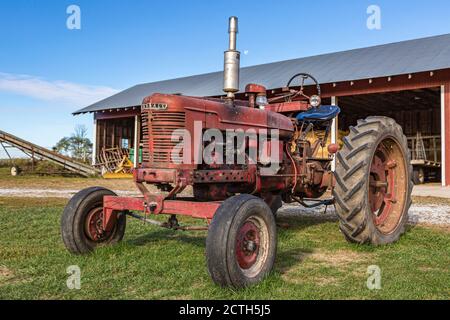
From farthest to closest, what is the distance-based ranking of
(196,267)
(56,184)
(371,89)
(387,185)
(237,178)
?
(56,184), (371,89), (387,185), (237,178), (196,267)

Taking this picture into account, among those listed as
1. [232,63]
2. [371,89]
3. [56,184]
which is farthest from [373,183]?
[56,184]

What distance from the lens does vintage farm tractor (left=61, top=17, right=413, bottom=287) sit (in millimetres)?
3400

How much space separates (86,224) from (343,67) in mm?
14062

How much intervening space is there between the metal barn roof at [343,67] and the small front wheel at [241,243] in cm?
1149

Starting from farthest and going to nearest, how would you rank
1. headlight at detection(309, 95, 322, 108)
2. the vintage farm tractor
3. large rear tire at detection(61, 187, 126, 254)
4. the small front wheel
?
headlight at detection(309, 95, 322, 108) → large rear tire at detection(61, 187, 126, 254) → the vintage farm tractor → the small front wheel

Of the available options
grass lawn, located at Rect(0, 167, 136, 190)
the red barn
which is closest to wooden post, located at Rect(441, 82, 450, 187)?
the red barn

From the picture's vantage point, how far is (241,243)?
10.9 feet

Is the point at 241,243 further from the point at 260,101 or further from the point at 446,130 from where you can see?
the point at 446,130

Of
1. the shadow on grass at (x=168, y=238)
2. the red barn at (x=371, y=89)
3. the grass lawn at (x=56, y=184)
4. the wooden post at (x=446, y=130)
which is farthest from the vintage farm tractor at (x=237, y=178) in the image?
the grass lawn at (x=56, y=184)

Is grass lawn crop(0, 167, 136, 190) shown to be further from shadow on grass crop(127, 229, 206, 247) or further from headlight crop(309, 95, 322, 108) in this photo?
headlight crop(309, 95, 322, 108)

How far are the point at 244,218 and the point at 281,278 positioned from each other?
26.6 inches

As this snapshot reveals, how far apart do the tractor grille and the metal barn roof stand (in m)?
11.4

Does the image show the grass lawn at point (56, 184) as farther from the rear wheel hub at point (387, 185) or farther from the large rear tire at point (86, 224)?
the rear wheel hub at point (387, 185)
